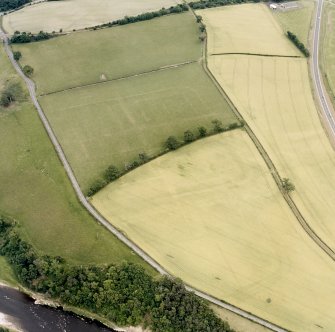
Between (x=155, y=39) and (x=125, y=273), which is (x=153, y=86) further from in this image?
(x=125, y=273)

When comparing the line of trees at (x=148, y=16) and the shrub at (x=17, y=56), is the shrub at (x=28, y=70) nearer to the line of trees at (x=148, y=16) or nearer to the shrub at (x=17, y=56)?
the shrub at (x=17, y=56)

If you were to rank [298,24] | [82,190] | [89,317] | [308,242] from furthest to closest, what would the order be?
1. [298,24]
2. [82,190]
3. [308,242]
4. [89,317]

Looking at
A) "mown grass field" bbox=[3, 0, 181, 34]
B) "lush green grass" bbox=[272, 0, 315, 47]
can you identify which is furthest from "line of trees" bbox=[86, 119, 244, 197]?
"mown grass field" bbox=[3, 0, 181, 34]

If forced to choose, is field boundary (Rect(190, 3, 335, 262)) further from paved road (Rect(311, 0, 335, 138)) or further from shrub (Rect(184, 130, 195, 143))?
paved road (Rect(311, 0, 335, 138))

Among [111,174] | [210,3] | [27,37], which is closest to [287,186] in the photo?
[111,174]

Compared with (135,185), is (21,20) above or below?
above

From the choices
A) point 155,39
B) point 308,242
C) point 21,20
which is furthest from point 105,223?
point 21,20
